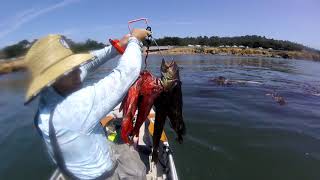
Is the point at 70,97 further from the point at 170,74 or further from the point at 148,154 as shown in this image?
the point at 148,154

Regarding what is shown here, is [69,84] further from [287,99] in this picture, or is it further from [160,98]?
[287,99]

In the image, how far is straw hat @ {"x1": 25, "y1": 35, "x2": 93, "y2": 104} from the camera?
3.03 m

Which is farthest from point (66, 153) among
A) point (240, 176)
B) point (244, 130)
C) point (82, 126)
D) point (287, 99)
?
point (287, 99)

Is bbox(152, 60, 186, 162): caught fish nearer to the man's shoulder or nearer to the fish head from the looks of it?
the fish head

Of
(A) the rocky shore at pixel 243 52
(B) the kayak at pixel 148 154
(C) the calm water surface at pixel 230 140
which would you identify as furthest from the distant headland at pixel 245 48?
(B) the kayak at pixel 148 154

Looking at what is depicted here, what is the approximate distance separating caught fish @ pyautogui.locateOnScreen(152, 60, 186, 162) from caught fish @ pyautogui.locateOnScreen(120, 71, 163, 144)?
12 cm

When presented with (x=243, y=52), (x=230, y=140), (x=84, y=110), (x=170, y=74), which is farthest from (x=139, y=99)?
(x=243, y=52)

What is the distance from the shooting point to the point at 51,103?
3102 millimetres

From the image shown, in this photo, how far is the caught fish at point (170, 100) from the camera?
5.03 metres

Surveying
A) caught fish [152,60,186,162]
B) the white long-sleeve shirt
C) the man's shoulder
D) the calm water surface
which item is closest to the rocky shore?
the calm water surface

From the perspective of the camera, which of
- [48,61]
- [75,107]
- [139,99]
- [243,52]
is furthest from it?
[243,52]

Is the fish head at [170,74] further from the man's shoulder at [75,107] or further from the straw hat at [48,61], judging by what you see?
the man's shoulder at [75,107]

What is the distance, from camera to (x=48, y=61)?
318cm

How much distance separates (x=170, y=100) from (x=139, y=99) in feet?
1.78
